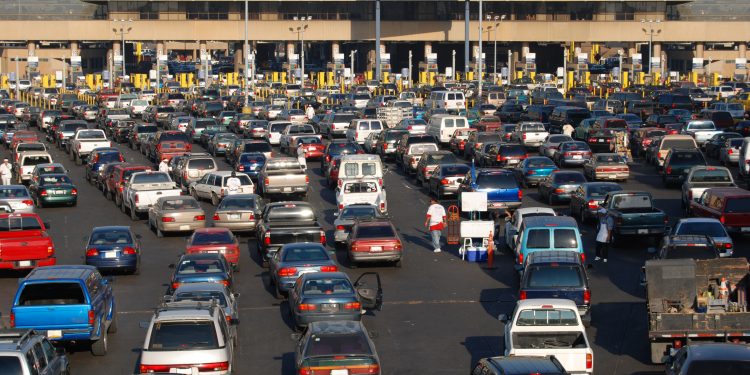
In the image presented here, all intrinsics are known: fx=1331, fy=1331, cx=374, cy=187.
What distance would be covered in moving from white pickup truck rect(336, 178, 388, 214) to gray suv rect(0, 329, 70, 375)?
20378mm

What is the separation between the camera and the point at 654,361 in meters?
22.5

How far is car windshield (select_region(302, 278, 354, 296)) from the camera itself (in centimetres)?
2538

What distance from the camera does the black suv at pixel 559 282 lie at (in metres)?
25.4

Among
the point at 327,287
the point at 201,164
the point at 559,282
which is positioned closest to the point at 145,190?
the point at 201,164

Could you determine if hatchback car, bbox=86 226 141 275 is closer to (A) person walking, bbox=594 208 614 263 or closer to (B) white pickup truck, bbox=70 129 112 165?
(A) person walking, bbox=594 208 614 263

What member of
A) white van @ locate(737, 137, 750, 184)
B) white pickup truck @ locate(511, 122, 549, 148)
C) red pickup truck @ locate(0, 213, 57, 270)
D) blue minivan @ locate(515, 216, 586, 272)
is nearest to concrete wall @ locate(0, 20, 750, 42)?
white pickup truck @ locate(511, 122, 549, 148)

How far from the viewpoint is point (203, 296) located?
2438 centimetres

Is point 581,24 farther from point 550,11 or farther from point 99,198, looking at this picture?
point 99,198

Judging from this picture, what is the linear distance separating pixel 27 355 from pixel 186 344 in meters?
2.61

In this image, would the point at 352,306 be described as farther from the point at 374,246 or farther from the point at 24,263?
the point at 24,263

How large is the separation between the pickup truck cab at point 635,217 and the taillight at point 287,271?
Result: 35.0 ft

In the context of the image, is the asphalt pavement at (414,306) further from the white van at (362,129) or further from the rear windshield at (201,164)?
the white van at (362,129)

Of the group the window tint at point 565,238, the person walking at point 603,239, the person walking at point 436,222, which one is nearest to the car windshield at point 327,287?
the window tint at point 565,238

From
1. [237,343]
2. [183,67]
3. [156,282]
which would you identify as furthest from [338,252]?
[183,67]
